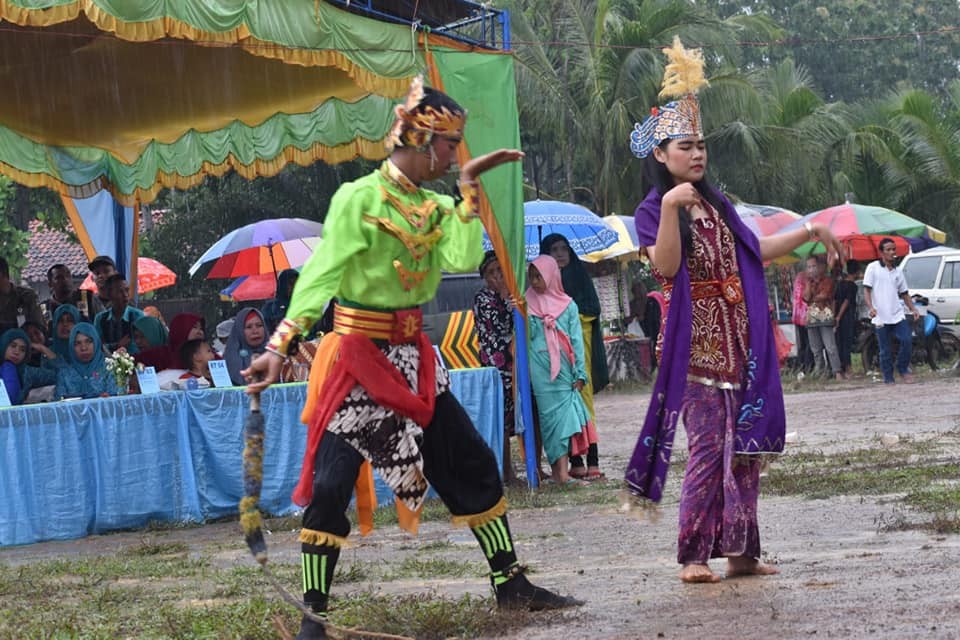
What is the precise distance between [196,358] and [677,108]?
5.76 metres

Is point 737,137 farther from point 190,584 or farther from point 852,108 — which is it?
point 190,584

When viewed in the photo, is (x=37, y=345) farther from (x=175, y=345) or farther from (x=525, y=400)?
(x=525, y=400)

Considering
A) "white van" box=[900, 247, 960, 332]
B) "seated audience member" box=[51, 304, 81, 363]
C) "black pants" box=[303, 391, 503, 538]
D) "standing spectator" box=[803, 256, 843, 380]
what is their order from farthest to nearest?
"white van" box=[900, 247, 960, 332]
"standing spectator" box=[803, 256, 843, 380]
"seated audience member" box=[51, 304, 81, 363]
"black pants" box=[303, 391, 503, 538]

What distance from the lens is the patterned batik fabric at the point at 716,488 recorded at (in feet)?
18.0

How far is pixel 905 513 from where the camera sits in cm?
699

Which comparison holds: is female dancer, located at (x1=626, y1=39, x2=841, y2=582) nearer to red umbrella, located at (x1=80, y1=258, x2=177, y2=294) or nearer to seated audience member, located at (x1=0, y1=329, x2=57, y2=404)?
seated audience member, located at (x1=0, y1=329, x2=57, y2=404)

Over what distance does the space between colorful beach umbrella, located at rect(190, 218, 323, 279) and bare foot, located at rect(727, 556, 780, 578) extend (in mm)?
11336

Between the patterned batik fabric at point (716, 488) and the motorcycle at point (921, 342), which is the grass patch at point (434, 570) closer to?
the patterned batik fabric at point (716, 488)

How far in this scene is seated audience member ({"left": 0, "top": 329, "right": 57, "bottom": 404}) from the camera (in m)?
9.77

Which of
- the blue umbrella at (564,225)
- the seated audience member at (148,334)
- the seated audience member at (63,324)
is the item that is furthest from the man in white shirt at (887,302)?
the seated audience member at (63,324)

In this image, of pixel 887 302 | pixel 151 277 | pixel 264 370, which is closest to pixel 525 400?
pixel 264 370

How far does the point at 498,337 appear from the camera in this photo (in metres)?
10.6

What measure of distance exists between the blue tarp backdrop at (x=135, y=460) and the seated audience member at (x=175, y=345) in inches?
38.2

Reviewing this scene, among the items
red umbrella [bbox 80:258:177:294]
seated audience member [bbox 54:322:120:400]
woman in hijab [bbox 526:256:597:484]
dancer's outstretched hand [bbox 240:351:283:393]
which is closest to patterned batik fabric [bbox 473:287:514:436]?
woman in hijab [bbox 526:256:597:484]
